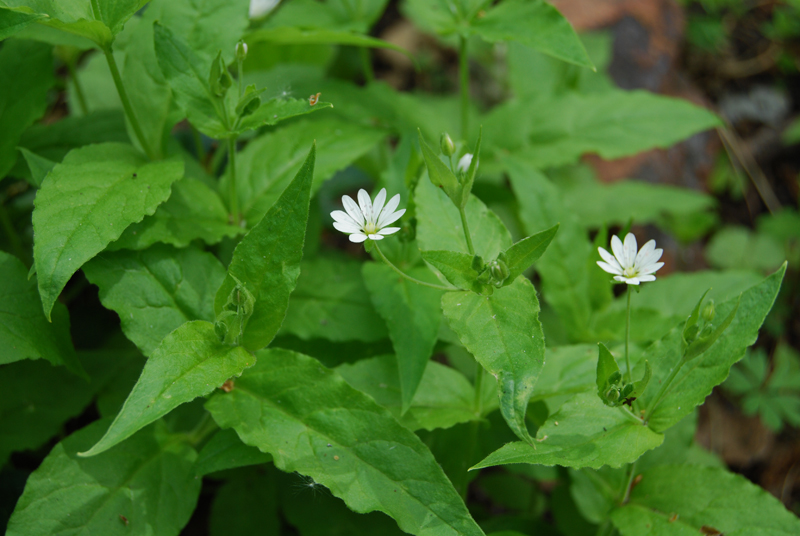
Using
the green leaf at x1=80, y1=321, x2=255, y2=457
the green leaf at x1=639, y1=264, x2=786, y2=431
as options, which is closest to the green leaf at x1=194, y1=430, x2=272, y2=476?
the green leaf at x1=80, y1=321, x2=255, y2=457

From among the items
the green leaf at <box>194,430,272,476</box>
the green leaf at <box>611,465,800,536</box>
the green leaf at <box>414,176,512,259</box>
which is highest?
the green leaf at <box>414,176,512,259</box>

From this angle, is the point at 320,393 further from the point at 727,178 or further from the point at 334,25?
the point at 727,178

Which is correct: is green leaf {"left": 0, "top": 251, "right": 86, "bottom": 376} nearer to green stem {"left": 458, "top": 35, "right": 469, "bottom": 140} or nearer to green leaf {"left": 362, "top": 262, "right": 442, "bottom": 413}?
green leaf {"left": 362, "top": 262, "right": 442, "bottom": 413}

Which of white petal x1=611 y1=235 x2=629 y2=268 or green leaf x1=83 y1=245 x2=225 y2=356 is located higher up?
white petal x1=611 y1=235 x2=629 y2=268

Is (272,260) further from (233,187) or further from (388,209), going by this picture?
(233,187)

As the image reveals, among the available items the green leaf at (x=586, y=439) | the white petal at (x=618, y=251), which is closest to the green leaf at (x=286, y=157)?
the white petal at (x=618, y=251)

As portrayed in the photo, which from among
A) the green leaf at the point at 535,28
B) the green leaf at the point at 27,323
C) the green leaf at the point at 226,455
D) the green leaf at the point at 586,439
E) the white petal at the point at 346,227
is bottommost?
the green leaf at the point at 226,455

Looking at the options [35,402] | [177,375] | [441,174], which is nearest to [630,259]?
[441,174]

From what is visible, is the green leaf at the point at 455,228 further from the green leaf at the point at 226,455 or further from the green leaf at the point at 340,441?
the green leaf at the point at 226,455
